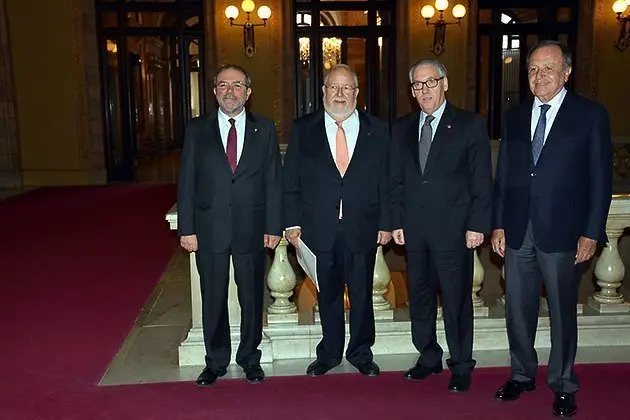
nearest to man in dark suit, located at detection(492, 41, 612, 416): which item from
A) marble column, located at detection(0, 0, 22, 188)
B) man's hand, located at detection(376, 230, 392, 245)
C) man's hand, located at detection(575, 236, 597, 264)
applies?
man's hand, located at detection(575, 236, 597, 264)

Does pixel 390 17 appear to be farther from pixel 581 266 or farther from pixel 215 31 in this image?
pixel 581 266

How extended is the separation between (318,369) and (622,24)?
37.6 ft

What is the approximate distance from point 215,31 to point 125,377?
31.1 feet

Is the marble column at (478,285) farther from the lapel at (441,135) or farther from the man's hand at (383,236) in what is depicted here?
the lapel at (441,135)

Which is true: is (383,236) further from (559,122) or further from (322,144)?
(559,122)

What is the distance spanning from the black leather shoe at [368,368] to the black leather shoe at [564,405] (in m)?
0.95

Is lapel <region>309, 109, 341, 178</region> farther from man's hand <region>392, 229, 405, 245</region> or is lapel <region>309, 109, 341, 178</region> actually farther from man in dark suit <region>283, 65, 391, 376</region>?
man's hand <region>392, 229, 405, 245</region>

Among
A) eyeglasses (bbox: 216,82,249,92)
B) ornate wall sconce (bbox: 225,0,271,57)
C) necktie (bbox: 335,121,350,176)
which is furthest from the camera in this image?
ornate wall sconce (bbox: 225,0,271,57)

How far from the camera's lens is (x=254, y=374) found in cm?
356

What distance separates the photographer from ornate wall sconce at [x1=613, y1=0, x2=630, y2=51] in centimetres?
1215

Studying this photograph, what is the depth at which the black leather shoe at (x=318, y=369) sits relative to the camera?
363 centimetres

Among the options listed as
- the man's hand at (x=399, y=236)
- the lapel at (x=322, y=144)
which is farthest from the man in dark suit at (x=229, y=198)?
the man's hand at (x=399, y=236)

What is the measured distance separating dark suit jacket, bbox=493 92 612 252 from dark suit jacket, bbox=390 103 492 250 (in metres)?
0.15

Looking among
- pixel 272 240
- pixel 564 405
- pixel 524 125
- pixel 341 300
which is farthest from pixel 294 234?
pixel 564 405
